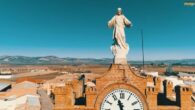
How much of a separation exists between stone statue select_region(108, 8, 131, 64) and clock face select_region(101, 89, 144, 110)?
150 cm

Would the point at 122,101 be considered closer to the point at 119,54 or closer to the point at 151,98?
the point at 151,98

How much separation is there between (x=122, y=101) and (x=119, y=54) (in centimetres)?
228

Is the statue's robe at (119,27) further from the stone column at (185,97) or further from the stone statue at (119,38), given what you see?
the stone column at (185,97)

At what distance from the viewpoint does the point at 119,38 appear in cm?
1703

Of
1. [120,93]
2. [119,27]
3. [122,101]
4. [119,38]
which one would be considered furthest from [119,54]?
[122,101]

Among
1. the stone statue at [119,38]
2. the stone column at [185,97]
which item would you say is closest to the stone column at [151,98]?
the stone column at [185,97]

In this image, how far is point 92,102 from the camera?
54.4 ft

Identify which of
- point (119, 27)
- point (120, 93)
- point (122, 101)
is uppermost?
point (119, 27)

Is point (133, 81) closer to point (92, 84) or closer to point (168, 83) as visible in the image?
point (92, 84)

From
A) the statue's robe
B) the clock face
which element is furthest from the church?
the statue's robe

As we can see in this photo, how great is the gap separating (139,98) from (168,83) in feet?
15.3

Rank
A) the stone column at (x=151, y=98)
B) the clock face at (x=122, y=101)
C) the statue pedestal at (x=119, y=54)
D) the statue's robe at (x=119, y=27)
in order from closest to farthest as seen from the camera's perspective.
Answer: the stone column at (x=151, y=98), the clock face at (x=122, y=101), the statue pedestal at (x=119, y=54), the statue's robe at (x=119, y=27)

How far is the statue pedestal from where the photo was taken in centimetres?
1679

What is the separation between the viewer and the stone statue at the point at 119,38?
55.3ft
